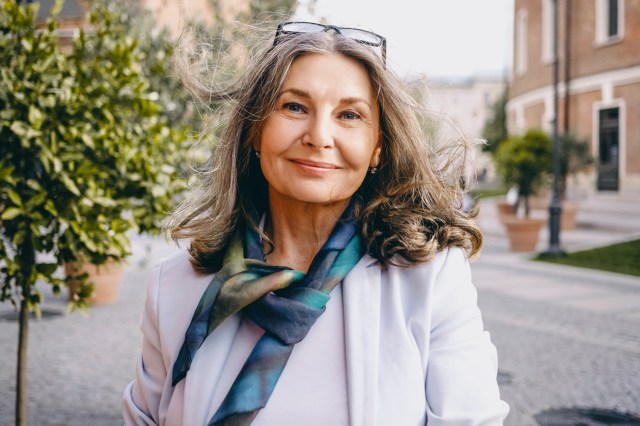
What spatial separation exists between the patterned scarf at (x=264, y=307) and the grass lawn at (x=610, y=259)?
10001 millimetres

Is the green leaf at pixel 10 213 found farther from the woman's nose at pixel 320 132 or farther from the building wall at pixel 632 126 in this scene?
the building wall at pixel 632 126

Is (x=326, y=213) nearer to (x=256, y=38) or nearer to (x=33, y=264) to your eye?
(x=256, y=38)

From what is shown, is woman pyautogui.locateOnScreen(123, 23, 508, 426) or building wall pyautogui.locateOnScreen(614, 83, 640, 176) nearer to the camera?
woman pyautogui.locateOnScreen(123, 23, 508, 426)

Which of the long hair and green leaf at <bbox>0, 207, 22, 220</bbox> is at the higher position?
the long hair

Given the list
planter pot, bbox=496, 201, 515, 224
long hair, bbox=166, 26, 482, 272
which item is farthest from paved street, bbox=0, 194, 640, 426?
planter pot, bbox=496, 201, 515, 224

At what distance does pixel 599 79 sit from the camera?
22.5 meters

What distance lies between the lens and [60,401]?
191 inches

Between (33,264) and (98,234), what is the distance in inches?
14.8

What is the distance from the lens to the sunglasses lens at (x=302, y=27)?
5.64ft

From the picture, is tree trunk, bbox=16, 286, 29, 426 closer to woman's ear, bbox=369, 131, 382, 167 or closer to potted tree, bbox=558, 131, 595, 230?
woman's ear, bbox=369, 131, 382, 167

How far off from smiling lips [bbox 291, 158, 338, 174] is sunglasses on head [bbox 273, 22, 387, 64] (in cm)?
34

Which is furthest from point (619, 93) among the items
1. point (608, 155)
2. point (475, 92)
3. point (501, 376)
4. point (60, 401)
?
point (475, 92)

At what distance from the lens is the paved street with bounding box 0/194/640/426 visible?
4.85 metres

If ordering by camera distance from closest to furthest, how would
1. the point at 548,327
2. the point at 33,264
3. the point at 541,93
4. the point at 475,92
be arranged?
the point at 33,264 < the point at 548,327 < the point at 541,93 < the point at 475,92
